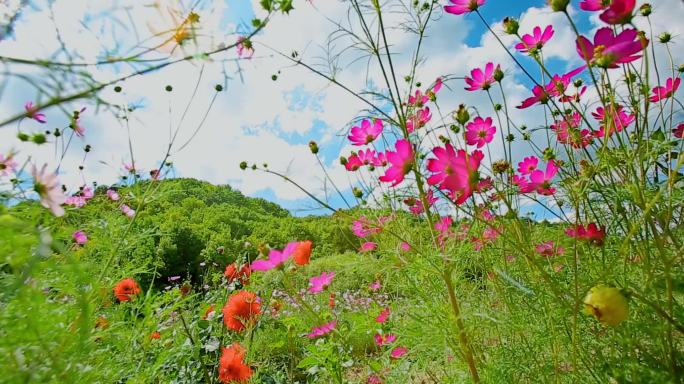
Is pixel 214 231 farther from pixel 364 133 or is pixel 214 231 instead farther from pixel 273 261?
pixel 273 261

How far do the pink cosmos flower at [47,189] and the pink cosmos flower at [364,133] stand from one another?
2.12ft

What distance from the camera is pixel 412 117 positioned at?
109 centimetres

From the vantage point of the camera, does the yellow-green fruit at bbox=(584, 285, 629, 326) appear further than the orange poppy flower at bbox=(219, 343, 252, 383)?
No

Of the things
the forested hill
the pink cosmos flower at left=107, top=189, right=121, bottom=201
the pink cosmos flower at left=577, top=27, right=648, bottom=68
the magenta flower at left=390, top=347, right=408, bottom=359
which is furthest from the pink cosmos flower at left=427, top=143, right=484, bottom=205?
the forested hill

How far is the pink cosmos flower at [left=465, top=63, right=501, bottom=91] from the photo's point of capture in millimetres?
996

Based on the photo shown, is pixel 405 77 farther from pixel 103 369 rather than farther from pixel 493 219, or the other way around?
pixel 103 369

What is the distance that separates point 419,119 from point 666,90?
0.55 meters

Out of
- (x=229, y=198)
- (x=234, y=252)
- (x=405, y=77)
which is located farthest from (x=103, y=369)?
(x=229, y=198)

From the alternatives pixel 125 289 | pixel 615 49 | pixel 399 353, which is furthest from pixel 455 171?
pixel 125 289

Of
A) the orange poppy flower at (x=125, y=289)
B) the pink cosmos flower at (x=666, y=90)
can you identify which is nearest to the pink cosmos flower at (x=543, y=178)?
the pink cosmos flower at (x=666, y=90)

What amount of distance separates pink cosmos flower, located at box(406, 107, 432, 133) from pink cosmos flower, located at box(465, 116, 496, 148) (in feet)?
0.35

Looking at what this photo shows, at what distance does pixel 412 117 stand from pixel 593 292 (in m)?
0.66

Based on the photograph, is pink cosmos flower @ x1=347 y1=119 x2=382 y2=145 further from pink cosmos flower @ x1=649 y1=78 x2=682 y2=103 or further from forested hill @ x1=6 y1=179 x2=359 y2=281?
forested hill @ x1=6 y1=179 x2=359 y2=281

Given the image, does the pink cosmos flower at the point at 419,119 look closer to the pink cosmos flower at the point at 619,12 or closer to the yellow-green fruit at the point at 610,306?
the pink cosmos flower at the point at 619,12
